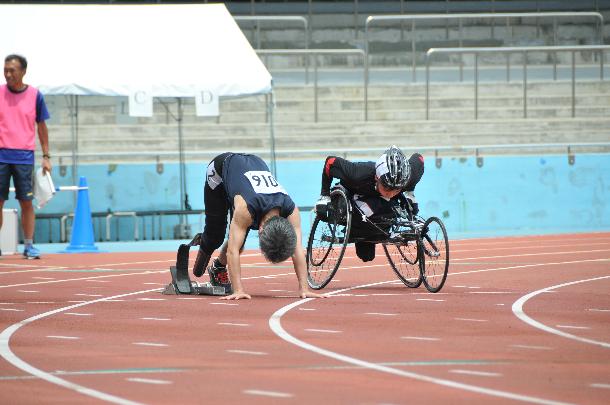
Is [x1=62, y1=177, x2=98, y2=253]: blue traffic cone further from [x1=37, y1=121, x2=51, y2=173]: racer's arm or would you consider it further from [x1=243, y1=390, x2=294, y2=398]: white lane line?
[x1=243, y1=390, x2=294, y2=398]: white lane line

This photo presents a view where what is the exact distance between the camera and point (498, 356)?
823 centimetres

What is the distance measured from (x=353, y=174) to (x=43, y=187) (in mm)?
5397

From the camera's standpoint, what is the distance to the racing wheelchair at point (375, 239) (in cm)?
1280

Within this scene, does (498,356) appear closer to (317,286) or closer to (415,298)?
(415,298)

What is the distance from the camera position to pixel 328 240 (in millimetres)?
13352

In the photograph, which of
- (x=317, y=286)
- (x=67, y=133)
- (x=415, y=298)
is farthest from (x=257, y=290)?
(x=67, y=133)

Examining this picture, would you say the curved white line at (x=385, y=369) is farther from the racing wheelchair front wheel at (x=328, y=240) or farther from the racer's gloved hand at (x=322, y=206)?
the racer's gloved hand at (x=322, y=206)

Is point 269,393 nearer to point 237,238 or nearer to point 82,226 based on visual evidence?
point 237,238

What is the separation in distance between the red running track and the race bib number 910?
921mm

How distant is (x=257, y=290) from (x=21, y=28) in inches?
350

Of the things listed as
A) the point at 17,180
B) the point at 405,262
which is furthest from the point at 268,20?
the point at 405,262

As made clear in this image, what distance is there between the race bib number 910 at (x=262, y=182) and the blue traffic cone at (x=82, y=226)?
8213mm

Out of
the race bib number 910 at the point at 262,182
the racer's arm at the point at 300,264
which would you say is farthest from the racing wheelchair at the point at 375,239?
the race bib number 910 at the point at 262,182

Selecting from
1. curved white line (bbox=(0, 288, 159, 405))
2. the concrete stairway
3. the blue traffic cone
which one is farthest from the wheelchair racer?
the concrete stairway
